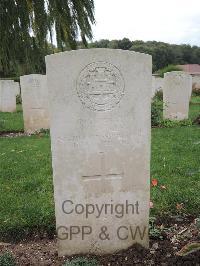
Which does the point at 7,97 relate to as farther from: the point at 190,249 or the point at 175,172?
the point at 190,249

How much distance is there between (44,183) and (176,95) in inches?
275

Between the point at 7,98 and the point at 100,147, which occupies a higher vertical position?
the point at 100,147

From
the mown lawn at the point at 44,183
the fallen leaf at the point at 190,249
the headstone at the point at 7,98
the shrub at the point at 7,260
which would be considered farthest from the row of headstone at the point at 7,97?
the fallen leaf at the point at 190,249

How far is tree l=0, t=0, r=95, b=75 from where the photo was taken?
779cm

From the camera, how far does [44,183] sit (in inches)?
192

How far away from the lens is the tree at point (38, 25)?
7.79 meters

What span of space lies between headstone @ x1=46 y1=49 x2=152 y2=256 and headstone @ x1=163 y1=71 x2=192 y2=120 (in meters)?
8.16

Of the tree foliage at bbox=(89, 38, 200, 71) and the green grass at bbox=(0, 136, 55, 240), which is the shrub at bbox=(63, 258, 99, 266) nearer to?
the green grass at bbox=(0, 136, 55, 240)

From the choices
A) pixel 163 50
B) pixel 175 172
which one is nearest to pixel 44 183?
pixel 175 172

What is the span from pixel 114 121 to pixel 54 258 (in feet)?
3.78

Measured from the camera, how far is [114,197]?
3113 mm

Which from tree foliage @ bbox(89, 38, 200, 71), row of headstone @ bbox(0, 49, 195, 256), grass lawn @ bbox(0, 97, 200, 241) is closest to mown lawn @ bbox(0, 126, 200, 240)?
grass lawn @ bbox(0, 97, 200, 241)

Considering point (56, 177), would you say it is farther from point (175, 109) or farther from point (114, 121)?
point (175, 109)

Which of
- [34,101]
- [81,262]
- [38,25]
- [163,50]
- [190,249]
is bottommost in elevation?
[81,262]
